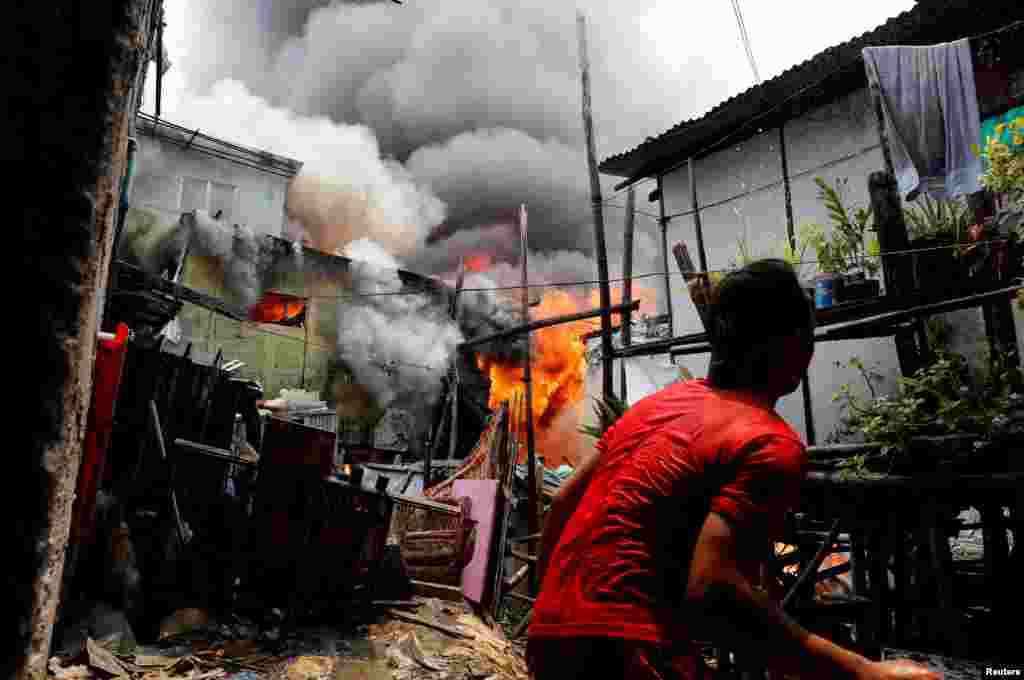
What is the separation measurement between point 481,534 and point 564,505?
9.40m

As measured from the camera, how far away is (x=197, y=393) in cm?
830

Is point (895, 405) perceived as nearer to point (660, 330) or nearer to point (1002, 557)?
point (1002, 557)

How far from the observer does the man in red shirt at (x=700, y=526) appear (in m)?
1.33

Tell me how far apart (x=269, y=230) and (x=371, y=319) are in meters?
6.24

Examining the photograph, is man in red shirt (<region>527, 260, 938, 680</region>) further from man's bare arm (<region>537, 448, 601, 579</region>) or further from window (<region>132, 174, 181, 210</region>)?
window (<region>132, 174, 181, 210</region>)

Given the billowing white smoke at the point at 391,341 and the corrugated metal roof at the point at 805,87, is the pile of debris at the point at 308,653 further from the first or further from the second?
the billowing white smoke at the point at 391,341

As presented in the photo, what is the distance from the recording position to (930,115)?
7809 millimetres

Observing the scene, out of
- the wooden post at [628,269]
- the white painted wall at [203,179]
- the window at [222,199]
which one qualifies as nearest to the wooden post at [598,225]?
the wooden post at [628,269]

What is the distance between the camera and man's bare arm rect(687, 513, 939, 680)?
131cm

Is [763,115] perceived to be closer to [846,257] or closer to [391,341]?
[846,257]

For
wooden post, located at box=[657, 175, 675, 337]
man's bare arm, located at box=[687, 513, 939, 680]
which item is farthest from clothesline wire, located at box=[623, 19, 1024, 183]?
man's bare arm, located at box=[687, 513, 939, 680]

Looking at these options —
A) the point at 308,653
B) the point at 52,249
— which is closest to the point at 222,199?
the point at 308,653

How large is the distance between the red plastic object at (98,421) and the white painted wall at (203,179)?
64.5 feet

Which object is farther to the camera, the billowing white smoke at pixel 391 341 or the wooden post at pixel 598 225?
the billowing white smoke at pixel 391 341
